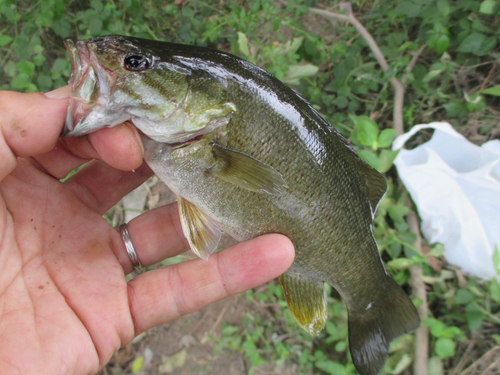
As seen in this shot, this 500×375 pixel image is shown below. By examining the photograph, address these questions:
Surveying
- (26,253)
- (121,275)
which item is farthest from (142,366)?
(26,253)

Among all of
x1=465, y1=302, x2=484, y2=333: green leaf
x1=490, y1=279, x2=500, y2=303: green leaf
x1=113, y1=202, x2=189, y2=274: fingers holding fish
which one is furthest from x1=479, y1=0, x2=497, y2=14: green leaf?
x1=113, y1=202, x2=189, y2=274: fingers holding fish

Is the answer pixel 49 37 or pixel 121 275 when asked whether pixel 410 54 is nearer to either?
pixel 121 275

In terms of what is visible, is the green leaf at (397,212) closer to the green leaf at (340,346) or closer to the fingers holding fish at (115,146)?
the green leaf at (340,346)

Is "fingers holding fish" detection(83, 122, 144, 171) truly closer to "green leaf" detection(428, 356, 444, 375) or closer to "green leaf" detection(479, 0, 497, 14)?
"green leaf" detection(428, 356, 444, 375)

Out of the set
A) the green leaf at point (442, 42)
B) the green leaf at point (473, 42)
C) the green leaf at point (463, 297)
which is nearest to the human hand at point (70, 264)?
the green leaf at point (463, 297)

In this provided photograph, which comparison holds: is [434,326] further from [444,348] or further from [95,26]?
[95,26]

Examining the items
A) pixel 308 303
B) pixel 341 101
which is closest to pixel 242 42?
pixel 341 101
